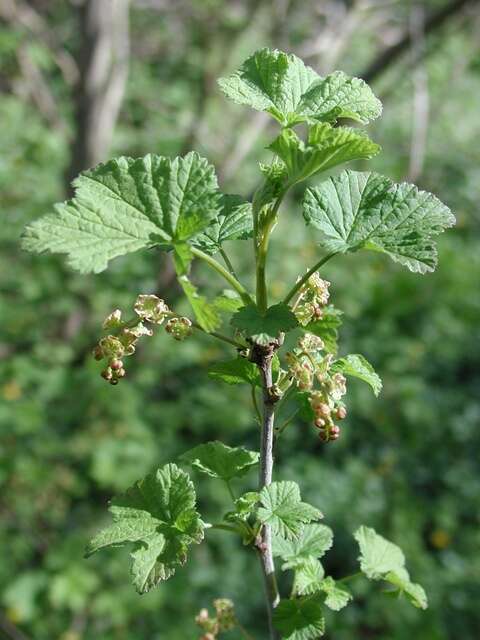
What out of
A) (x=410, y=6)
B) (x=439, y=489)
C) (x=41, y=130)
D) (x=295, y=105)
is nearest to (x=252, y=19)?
(x=410, y=6)

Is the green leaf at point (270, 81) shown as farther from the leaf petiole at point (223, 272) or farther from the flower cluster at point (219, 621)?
the flower cluster at point (219, 621)

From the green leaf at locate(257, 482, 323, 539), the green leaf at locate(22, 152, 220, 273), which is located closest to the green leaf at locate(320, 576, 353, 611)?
the green leaf at locate(257, 482, 323, 539)

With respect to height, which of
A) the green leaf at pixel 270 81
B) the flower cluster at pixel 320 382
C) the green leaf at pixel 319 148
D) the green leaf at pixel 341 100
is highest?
the green leaf at pixel 270 81

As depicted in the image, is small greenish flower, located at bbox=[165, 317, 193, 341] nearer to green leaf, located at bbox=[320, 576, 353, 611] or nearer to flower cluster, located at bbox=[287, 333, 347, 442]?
flower cluster, located at bbox=[287, 333, 347, 442]

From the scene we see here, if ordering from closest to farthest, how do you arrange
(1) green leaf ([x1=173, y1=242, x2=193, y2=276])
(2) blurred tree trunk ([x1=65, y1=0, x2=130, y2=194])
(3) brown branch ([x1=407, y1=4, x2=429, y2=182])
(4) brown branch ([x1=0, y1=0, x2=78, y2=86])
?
(1) green leaf ([x1=173, y1=242, x2=193, y2=276]) < (3) brown branch ([x1=407, y1=4, x2=429, y2=182]) < (2) blurred tree trunk ([x1=65, y1=0, x2=130, y2=194]) < (4) brown branch ([x1=0, y1=0, x2=78, y2=86])

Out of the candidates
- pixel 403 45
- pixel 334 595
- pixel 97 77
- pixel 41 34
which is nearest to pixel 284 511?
pixel 334 595

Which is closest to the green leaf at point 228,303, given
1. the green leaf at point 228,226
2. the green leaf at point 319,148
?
the green leaf at point 228,226
